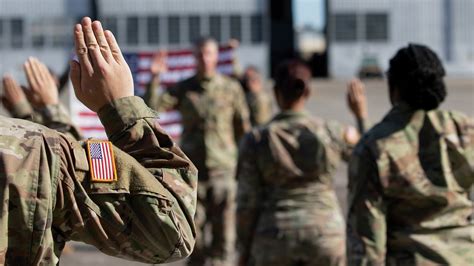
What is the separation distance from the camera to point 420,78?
4.10 metres

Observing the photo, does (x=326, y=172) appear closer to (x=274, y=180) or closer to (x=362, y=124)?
(x=274, y=180)

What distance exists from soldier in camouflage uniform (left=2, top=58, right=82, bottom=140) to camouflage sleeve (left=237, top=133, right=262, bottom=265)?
124cm

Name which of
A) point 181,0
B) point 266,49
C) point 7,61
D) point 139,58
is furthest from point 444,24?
point 139,58

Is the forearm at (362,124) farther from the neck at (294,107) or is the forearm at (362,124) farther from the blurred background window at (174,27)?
Answer: the blurred background window at (174,27)

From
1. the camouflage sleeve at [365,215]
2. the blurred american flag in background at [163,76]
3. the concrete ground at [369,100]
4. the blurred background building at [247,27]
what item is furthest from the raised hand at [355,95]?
the blurred background building at [247,27]

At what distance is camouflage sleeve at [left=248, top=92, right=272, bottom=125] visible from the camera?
502 inches

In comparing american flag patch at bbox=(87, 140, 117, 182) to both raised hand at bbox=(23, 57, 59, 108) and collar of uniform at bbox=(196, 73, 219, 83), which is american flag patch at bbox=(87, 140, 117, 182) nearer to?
raised hand at bbox=(23, 57, 59, 108)

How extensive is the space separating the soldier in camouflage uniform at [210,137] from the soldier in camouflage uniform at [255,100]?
4.06m

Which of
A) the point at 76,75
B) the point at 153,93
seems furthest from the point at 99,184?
the point at 153,93

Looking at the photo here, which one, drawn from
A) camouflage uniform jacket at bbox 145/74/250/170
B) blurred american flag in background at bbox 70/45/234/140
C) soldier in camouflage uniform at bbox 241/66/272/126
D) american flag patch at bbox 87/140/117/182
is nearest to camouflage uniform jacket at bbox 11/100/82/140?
american flag patch at bbox 87/140/117/182

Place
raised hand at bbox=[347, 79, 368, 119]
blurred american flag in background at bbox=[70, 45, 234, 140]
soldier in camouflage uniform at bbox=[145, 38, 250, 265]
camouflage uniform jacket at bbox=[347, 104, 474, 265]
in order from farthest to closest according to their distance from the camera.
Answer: blurred american flag in background at bbox=[70, 45, 234, 140] → soldier in camouflage uniform at bbox=[145, 38, 250, 265] → raised hand at bbox=[347, 79, 368, 119] → camouflage uniform jacket at bbox=[347, 104, 474, 265]

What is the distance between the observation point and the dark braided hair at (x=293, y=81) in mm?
5574

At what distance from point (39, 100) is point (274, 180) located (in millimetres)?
1682

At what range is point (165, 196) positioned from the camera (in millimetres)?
2473
